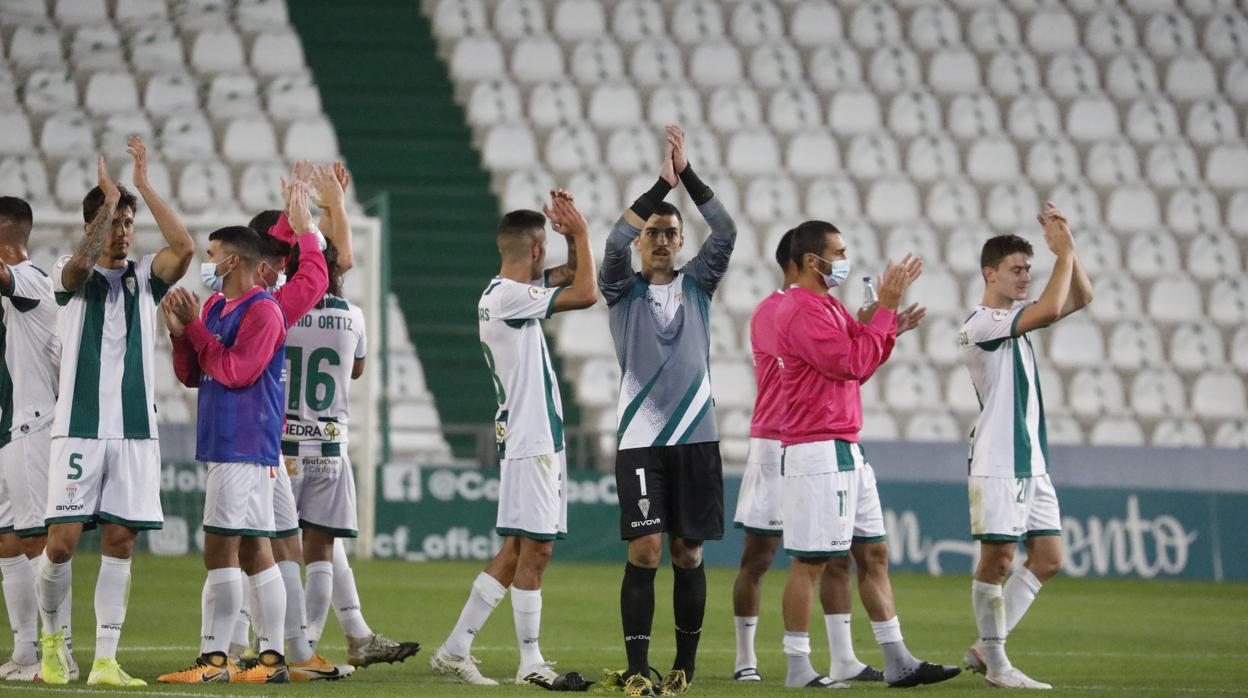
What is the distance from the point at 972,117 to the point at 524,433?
16126 millimetres

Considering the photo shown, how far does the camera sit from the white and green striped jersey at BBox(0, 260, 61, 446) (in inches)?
309

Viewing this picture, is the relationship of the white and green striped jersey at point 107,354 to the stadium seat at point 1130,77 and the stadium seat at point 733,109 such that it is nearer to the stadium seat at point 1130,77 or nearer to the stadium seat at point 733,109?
the stadium seat at point 733,109

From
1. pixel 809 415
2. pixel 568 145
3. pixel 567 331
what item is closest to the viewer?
pixel 809 415

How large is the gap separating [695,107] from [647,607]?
15.2 metres

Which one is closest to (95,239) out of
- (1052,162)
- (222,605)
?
(222,605)

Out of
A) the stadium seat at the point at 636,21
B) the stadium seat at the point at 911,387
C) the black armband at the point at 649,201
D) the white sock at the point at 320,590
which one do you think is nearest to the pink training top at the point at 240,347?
the white sock at the point at 320,590

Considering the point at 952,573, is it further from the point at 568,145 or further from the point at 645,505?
the point at 645,505

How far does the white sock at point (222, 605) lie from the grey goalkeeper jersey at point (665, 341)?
74.3 inches

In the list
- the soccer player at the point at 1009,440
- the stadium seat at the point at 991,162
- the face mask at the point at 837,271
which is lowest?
the soccer player at the point at 1009,440

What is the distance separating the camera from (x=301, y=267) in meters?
8.01

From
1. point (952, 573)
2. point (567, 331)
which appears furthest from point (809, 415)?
point (567, 331)

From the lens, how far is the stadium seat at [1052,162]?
73.2ft

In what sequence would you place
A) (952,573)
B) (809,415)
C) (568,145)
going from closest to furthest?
(809,415) < (952,573) < (568,145)

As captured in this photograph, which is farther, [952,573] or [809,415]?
[952,573]
